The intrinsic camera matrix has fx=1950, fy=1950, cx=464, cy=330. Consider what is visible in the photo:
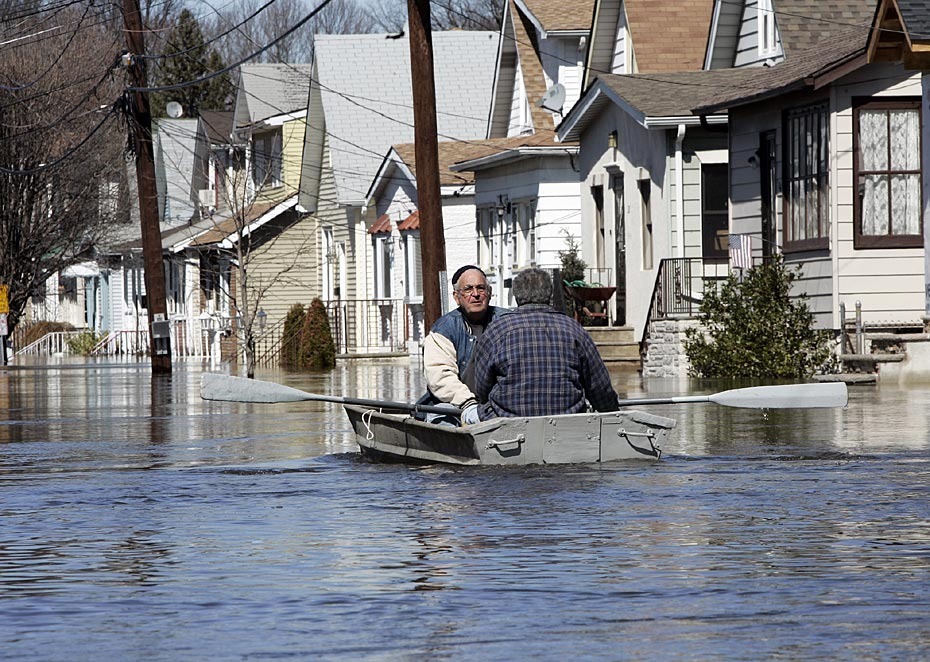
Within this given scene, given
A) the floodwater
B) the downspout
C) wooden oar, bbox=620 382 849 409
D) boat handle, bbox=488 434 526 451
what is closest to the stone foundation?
the downspout

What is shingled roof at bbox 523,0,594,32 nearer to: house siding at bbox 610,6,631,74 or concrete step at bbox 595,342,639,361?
house siding at bbox 610,6,631,74

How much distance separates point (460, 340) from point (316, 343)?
96.2 feet

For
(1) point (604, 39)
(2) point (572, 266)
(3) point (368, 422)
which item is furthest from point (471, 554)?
(1) point (604, 39)

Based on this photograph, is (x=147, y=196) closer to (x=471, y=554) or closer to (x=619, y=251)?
(x=619, y=251)

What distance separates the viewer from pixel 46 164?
54938 millimetres

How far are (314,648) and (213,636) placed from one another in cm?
49

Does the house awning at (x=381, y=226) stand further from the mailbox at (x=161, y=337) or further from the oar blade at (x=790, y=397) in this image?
the oar blade at (x=790, y=397)

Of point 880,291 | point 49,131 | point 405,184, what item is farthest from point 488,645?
point 49,131

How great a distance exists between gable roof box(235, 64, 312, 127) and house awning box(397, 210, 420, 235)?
10.7 m

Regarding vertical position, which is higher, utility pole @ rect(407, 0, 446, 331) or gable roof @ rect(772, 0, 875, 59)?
gable roof @ rect(772, 0, 875, 59)

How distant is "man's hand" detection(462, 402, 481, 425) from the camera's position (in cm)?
1433

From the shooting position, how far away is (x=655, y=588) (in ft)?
27.1

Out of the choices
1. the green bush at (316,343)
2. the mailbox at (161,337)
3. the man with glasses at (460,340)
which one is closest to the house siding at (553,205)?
the green bush at (316,343)

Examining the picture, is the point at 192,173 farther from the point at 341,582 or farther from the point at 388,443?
the point at 341,582
